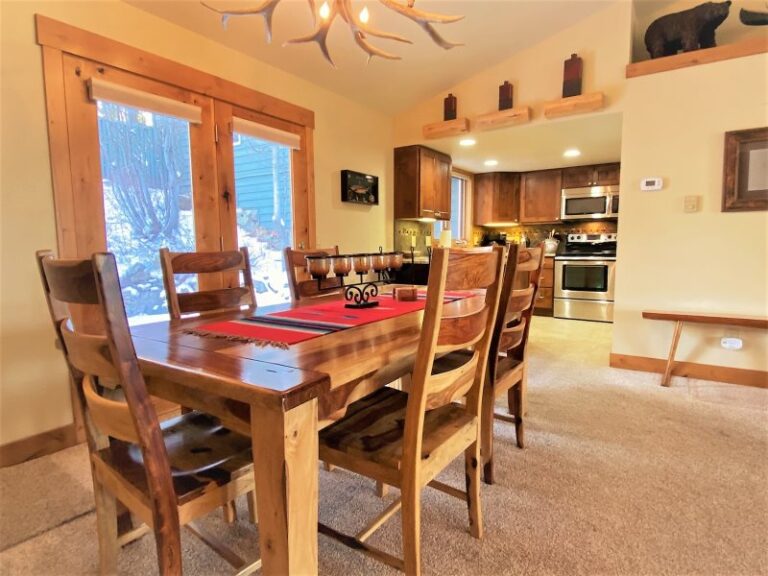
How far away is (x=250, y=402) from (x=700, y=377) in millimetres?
3414

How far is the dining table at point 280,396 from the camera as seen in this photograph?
2.79 ft

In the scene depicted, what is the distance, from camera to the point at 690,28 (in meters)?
3.00

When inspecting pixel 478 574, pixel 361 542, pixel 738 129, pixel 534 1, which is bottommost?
pixel 478 574

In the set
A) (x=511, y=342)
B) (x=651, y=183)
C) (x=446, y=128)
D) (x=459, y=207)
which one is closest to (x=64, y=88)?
(x=511, y=342)

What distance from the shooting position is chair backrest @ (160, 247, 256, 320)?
5.70ft

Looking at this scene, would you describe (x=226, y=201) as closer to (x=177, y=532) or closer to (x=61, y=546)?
(x=61, y=546)

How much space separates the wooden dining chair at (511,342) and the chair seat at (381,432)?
1.02 ft

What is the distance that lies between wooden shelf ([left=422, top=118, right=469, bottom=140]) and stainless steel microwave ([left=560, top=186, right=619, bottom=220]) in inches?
98.7

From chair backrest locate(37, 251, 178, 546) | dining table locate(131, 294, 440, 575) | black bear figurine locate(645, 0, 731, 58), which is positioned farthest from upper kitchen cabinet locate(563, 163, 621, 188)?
chair backrest locate(37, 251, 178, 546)

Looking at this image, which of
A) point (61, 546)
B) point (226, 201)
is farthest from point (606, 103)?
point (61, 546)

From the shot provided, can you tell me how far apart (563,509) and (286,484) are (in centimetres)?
123

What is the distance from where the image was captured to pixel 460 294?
2.20 meters

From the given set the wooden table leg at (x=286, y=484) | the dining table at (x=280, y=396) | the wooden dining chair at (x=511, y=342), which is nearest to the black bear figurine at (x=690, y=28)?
the wooden dining chair at (x=511, y=342)

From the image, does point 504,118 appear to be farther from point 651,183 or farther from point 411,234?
point 411,234
